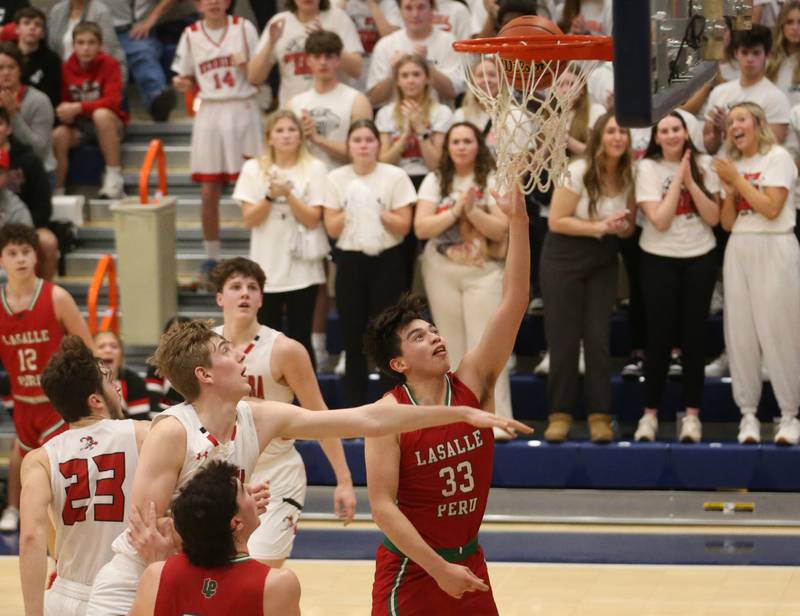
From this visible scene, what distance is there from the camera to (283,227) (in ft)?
30.9

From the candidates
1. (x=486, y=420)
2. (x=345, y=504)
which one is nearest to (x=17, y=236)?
(x=345, y=504)

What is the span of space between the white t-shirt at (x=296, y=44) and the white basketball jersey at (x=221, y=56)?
229 mm

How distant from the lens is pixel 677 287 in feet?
29.6

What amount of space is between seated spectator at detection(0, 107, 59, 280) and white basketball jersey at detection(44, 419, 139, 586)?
16.3 ft

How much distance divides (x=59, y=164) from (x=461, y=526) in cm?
721

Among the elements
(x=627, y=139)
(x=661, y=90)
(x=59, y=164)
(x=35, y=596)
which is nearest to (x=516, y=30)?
(x=661, y=90)

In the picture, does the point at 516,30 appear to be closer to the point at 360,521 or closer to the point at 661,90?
the point at 661,90

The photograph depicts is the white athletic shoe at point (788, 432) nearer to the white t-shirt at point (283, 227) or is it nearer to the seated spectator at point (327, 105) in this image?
the white t-shirt at point (283, 227)

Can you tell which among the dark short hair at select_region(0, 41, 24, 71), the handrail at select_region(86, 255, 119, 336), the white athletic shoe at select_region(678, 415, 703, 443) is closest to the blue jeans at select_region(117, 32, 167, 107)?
the dark short hair at select_region(0, 41, 24, 71)

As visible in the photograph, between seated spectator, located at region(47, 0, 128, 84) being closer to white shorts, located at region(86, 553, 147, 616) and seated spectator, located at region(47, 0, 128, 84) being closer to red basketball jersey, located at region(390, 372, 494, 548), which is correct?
red basketball jersey, located at region(390, 372, 494, 548)

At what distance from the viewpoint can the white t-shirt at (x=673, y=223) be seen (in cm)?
900

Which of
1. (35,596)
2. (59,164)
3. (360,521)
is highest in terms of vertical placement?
(59,164)

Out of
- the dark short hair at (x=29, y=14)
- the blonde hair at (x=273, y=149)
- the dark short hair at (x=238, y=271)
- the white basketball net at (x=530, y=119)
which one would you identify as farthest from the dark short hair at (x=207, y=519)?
the dark short hair at (x=29, y=14)

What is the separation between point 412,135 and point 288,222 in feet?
3.46
